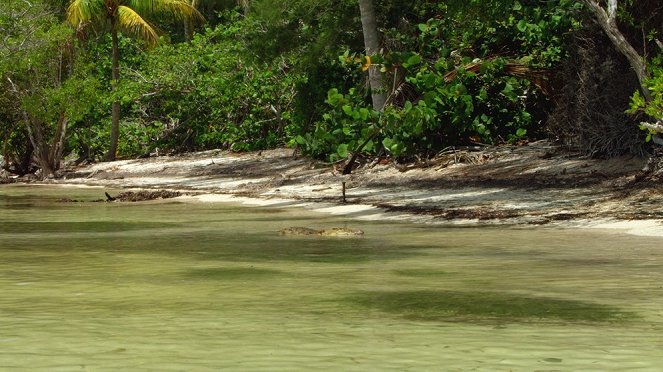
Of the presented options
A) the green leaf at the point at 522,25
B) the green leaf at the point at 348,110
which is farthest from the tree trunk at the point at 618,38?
the green leaf at the point at 348,110

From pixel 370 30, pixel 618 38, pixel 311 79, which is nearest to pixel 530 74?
pixel 370 30

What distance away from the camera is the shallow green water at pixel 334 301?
224 inches

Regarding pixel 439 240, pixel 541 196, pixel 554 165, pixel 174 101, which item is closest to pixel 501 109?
pixel 554 165

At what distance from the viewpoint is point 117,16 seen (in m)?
34.3

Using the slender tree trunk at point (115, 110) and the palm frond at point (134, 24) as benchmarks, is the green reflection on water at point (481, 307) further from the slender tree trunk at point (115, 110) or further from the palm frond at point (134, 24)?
the slender tree trunk at point (115, 110)

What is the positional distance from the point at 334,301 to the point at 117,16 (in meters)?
27.8

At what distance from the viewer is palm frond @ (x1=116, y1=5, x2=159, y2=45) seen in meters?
33.7

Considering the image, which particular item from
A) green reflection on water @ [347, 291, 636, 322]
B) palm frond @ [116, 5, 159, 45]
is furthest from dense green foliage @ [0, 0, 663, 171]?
green reflection on water @ [347, 291, 636, 322]

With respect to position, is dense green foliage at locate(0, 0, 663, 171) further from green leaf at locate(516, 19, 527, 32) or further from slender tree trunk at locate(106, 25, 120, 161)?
slender tree trunk at locate(106, 25, 120, 161)

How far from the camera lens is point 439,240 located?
12891mm

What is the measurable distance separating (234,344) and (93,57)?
3272 centimetres

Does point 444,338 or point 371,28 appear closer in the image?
point 444,338

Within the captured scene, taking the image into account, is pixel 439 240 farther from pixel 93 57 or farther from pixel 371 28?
pixel 93 57

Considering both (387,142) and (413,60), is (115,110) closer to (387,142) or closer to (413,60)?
(413,60)
